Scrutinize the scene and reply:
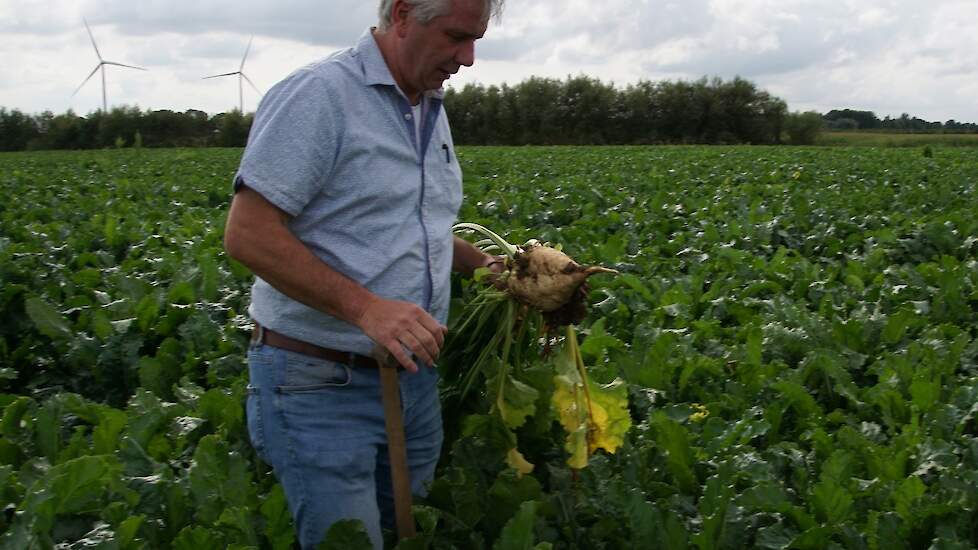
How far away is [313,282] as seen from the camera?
214 centimetres

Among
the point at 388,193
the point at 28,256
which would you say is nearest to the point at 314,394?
the point at 388,193

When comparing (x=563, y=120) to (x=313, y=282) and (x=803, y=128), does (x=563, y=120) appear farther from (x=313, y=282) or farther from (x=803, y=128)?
(x=313, y=282)

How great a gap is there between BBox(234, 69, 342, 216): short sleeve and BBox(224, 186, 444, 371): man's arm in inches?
1.7

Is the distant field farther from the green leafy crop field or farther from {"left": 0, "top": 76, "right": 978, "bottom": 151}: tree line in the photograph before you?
the green leafy crop field

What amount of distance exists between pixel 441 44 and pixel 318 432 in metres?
1.00

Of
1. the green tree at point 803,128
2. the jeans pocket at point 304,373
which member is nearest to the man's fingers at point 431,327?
the jeans pocket at point 304,373

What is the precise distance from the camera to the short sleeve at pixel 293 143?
83.0 inches

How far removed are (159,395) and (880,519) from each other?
122 inches

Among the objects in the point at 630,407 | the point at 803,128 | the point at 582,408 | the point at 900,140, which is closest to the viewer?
the point at 582,408

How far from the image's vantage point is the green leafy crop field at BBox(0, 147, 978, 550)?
9.03 feet

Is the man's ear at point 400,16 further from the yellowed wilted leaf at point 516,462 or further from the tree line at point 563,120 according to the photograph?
the tree line at point 563,120

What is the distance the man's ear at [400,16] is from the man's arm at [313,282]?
54 cm

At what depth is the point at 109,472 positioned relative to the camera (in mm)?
2650

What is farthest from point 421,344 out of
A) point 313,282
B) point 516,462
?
point 516,462
